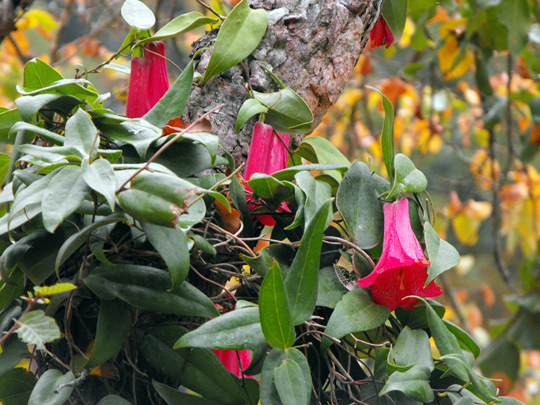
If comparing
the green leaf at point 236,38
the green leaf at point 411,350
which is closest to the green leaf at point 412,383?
the green leaf at point 411,350

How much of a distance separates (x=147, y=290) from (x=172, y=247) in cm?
6

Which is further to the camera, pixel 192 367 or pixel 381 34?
pixel 381 34

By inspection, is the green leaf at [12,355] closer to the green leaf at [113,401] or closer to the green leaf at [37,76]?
the green leaf at [113,401]

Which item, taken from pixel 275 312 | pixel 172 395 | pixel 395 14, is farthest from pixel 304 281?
pixel 395 14

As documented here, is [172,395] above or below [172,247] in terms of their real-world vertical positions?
below

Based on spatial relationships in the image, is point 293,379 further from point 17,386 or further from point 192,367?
point 17,386

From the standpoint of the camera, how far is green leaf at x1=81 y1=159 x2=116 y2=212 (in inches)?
11.3

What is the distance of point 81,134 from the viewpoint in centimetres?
36

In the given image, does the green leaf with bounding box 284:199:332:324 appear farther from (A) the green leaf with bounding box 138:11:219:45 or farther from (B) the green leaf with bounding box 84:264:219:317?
(A) the green leaf with bounding box 138:11:219:45

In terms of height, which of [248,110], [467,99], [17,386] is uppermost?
[248,110]

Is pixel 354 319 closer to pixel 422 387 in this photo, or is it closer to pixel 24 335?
pixel 422 387

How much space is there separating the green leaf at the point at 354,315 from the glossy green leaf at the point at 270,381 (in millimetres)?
53

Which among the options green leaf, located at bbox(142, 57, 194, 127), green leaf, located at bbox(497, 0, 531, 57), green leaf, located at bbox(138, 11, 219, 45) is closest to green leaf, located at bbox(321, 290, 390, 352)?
green leaf, located at bbox(142, 57, 194, 127)

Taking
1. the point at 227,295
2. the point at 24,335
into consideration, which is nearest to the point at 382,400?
the point at 227,295
